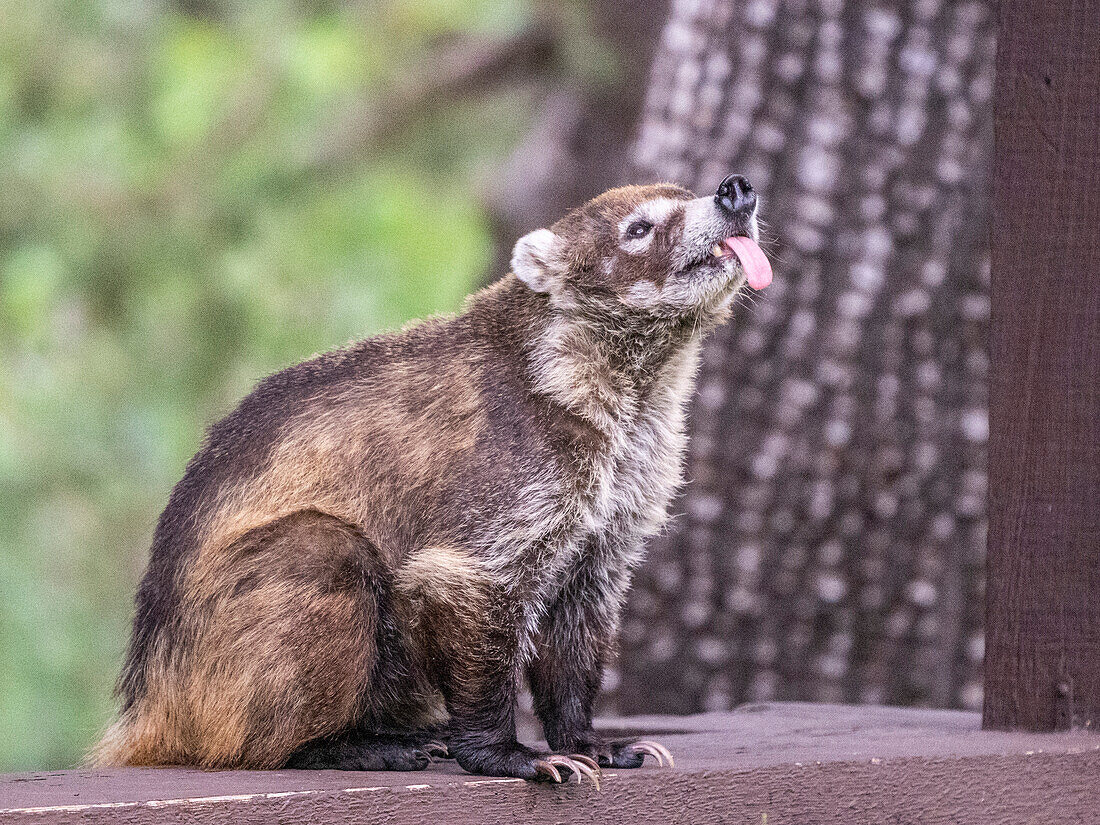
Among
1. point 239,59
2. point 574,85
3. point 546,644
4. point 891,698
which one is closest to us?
point 546,644

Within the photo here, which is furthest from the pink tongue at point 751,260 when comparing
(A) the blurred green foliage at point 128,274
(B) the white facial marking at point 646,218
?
(A) the blurred green foliage at point 128,274

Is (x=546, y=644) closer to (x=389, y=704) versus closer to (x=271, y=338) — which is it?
(x=389, y=704)

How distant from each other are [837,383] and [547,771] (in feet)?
9.38

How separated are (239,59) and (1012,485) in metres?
6.18

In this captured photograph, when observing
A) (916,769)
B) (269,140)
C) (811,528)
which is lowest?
(916,769)

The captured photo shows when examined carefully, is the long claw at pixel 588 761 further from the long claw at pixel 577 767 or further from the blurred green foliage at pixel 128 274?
the blurred green foliage at pixel 128 274

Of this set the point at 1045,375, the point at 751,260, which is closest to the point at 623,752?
the point at 751,260

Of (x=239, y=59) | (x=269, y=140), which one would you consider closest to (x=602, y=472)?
(x=269, y=140)

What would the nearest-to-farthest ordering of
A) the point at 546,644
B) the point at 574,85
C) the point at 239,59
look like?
the point at 546,644 → the point at 574,85 → the point at 239,59

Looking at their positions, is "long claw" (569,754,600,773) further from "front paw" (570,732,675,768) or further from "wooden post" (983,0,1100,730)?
"wooden post" (983,0,1100,730)

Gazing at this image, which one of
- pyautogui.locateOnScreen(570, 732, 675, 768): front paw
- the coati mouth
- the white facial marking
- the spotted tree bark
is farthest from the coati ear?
the spotted tree bark

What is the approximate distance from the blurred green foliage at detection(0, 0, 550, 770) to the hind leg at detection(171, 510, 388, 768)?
3.92m

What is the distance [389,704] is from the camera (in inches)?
149

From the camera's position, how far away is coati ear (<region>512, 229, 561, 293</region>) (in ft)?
13.1
